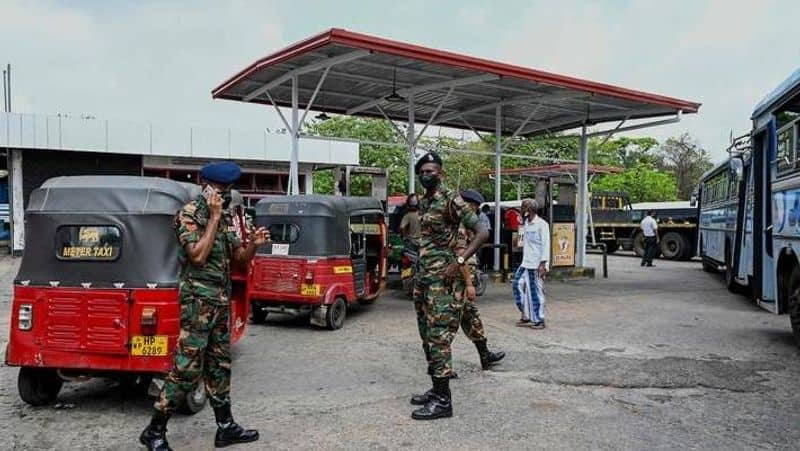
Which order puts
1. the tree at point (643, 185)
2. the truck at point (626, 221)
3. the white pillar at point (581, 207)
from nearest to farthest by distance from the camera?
the white pillar at point (581, 207) → the truck at point (626, 221) → the tree at point (643, 185)

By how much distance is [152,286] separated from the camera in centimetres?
488

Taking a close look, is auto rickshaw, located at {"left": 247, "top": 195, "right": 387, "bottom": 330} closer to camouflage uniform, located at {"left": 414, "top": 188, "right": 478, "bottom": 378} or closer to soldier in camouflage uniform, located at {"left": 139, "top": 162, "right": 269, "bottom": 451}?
camouflage uniform, located at {"left": 414, "top": 188, "right": 478, "bottom": 378}

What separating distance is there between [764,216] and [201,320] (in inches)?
286

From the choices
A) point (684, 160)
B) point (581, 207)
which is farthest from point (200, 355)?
point (684, 160)

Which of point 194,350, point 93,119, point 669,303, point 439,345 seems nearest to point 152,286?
point 194,350

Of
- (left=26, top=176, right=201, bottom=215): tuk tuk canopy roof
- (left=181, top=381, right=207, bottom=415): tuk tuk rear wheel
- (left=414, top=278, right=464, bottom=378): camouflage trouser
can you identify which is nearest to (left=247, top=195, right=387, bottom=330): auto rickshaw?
(left=181, top=381, right=207, bottom=415): tuk tuk rear wheel

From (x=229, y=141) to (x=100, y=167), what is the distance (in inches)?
158

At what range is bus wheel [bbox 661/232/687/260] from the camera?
2198 cm

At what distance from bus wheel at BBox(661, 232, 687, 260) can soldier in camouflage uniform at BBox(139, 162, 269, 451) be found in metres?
20.3

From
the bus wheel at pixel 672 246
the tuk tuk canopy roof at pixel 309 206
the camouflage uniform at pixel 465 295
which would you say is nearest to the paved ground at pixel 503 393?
the camouflage uniform at pixel 465 295

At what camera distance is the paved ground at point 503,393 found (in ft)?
14.8

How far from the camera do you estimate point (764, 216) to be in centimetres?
840

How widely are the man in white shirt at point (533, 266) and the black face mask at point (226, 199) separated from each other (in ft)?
15.9

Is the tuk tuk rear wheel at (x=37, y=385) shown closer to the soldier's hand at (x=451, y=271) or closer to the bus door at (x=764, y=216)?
the soldier's hand at (x=451, y=271)
